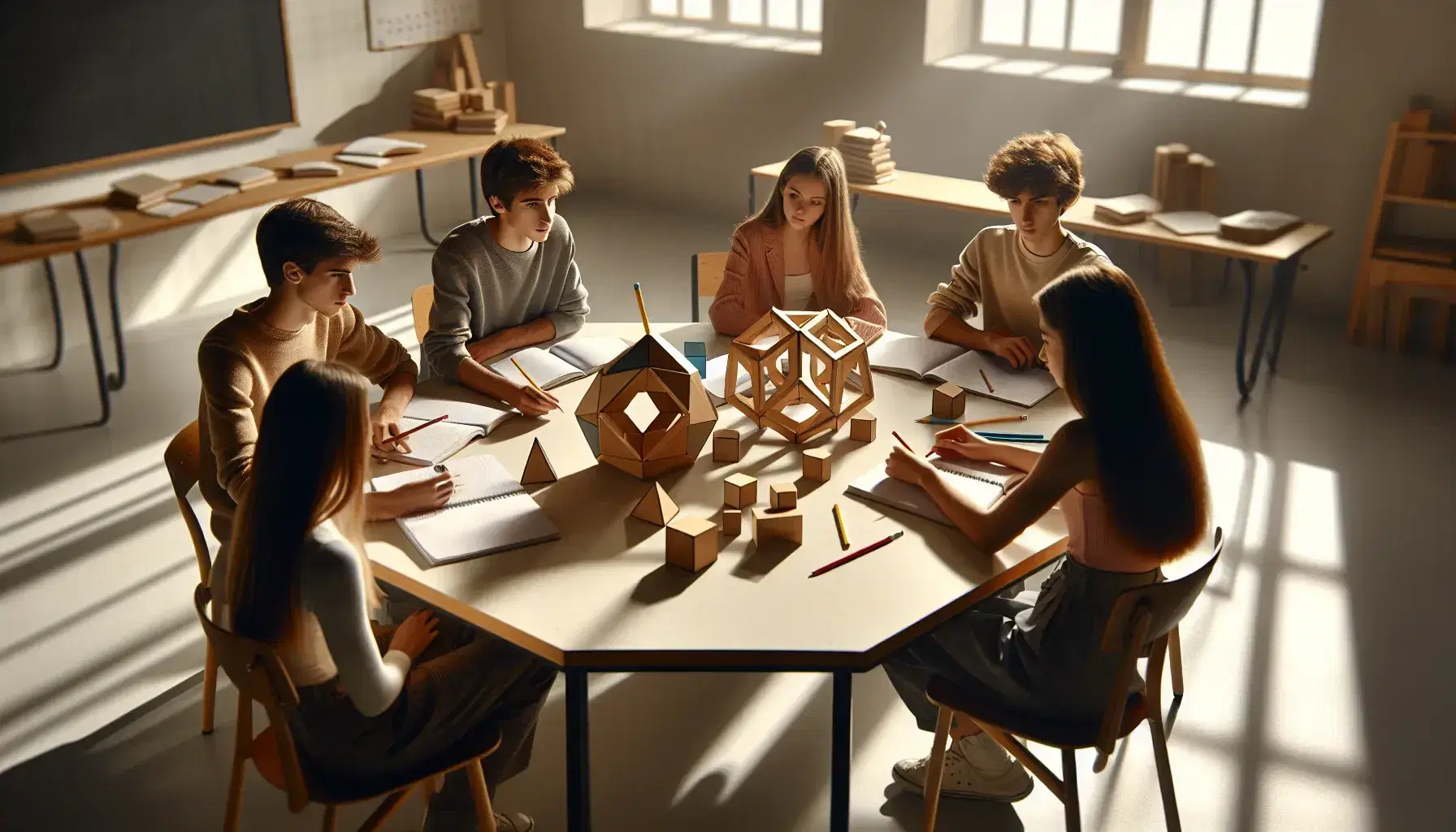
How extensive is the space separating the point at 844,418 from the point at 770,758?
780mm

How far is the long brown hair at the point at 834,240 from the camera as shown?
11.3 ft

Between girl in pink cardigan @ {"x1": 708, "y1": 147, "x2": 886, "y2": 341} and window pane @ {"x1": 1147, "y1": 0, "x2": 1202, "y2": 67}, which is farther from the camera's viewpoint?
window pane @ {"x1": 1147, "y1": 0, "x2": 1202, "y2": 67}

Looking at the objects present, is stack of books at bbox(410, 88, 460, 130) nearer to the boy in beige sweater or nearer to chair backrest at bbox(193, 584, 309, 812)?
the boy in beige sweater

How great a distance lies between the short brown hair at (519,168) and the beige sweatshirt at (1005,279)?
105 cm

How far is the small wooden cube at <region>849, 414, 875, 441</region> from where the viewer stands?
2783 mm

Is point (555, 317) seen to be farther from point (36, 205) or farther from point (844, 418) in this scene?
point (36, 205)

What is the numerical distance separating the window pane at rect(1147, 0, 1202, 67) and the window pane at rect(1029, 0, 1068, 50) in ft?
1.46

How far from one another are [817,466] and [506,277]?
3.78 feet

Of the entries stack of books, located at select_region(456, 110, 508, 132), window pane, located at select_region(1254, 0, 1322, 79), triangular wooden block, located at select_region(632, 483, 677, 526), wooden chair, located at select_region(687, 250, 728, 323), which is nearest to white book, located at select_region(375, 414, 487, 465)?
triangular wooden block, located at select_region(632, 483, 677, 526)

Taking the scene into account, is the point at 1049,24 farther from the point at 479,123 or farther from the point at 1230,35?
the point at 479,123

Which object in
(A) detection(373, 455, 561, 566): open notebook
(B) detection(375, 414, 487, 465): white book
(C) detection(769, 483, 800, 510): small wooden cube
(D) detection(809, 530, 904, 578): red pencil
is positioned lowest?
(D) detection(809, 530, 904, 578): red pencil

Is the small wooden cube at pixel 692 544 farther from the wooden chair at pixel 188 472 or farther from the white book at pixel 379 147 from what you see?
the white book at pixel 379 147

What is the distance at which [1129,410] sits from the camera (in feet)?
7.04

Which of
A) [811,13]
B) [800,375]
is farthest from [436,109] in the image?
[800,375]
